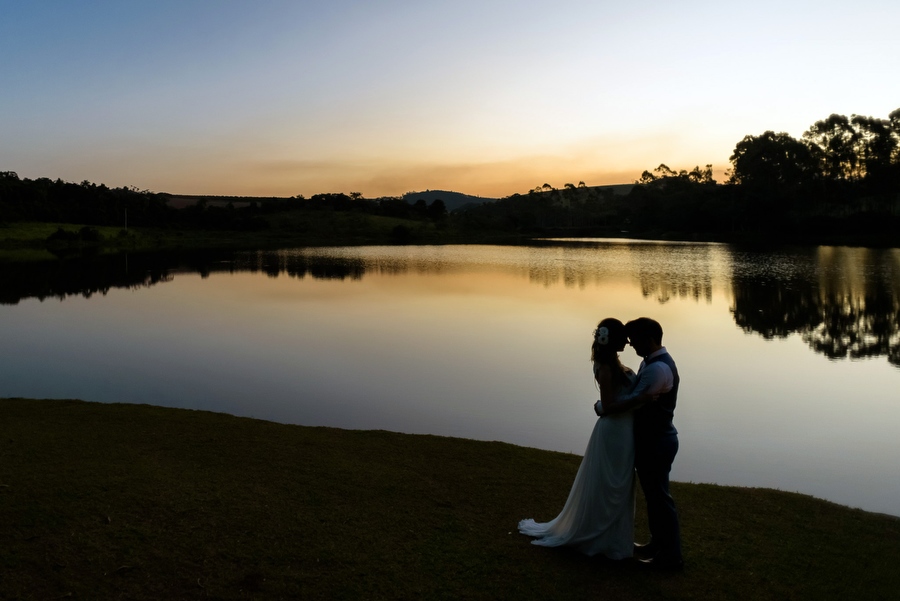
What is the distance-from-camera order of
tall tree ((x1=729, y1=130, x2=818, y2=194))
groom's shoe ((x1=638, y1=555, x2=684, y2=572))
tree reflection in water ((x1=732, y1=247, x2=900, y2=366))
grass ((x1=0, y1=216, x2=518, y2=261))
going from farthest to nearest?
tall tree ((x1=729, y1=130, x2=818, y2=194)) < grass ((x1=0, y1=216, x2=518, y2=261)) < tree reflection in water ((x1=732, y1=247, x2=900, y2=366)) < groom's shoe ((x1=638, y1=555, x2=684, y2=572))

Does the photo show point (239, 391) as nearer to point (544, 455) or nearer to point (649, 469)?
point (544, 455)

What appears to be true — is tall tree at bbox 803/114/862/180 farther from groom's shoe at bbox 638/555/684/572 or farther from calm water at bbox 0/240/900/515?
groom's shoe at bbox 638/555/684/572

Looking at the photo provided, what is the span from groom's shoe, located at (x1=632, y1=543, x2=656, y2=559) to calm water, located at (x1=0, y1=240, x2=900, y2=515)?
3.61m

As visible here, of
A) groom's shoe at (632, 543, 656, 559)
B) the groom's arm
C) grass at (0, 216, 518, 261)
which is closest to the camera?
the groom's arm

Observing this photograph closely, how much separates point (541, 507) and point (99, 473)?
471 cm

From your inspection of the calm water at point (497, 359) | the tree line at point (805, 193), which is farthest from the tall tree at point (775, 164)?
the calm water at point (497, 359)

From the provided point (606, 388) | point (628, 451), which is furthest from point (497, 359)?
point (606, 388)

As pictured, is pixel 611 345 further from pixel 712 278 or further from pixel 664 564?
pixel 712 278

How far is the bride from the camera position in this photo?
5012 millimetres

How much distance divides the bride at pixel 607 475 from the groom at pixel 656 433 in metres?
0.10

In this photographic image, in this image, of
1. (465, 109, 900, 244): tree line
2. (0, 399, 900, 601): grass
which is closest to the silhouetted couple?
(0, 399, 900, 601): grass

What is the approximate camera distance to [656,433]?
5.02 metres

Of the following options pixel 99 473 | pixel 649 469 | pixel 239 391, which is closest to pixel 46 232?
pixel 239 391

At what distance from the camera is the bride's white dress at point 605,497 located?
508 cm
